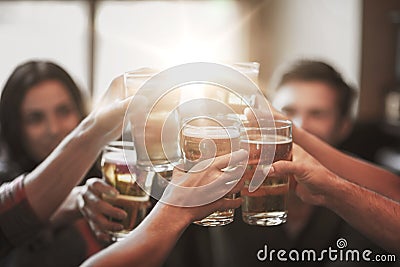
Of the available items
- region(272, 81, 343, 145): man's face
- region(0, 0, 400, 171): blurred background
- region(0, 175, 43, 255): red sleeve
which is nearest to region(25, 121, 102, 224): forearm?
region(0, 175, 43, 255): red sleeve

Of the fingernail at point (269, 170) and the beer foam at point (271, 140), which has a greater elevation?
the beer foam at point (271, 140)

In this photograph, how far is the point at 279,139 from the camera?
18.8 inches

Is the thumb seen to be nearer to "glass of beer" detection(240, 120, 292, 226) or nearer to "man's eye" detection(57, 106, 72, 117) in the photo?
"glass of beer" detection(240, 120, 292, 226)

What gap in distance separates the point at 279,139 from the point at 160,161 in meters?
0.11

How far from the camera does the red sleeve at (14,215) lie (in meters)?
0.60

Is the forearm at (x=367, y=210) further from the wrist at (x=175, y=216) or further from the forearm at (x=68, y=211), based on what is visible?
the forearm at (x=68, y=211)

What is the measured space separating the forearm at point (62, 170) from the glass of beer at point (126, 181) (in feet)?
0.07

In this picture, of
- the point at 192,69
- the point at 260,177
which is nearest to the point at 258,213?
the point at 260,177

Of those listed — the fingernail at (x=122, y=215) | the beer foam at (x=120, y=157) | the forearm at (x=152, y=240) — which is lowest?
the fingernail at (x=122, y=215)

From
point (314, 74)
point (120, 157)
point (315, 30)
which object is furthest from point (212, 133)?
point (315, 30)

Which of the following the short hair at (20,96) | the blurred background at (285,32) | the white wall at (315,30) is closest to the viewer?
the short hair at (20,96)

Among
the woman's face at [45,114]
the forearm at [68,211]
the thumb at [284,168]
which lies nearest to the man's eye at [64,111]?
the woman's face at [45,114]

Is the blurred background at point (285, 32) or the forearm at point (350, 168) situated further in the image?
the blurred background at point (285, 32)

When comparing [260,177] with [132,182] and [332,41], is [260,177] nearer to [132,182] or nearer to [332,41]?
[132,182]
